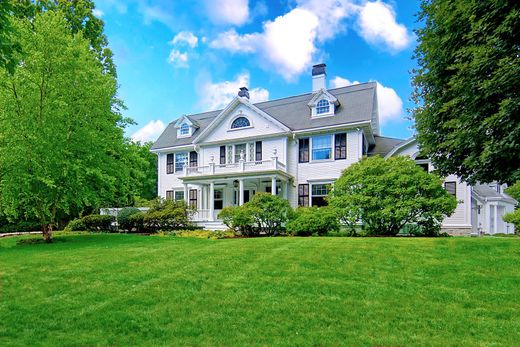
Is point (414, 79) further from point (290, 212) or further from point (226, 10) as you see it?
point (290, 212)

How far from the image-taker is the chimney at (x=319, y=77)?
24078 mm

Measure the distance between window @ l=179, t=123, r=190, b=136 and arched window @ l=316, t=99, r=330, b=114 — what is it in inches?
414

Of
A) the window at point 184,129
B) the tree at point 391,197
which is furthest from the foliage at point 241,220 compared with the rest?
the window at point 184,129

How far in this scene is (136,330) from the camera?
466 cm

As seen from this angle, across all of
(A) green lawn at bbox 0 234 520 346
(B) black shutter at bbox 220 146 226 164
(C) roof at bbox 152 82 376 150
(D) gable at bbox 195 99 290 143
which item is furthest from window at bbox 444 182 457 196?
(B) black shutter at bbox 220 146 226 164

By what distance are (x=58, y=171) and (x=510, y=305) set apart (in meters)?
15.0

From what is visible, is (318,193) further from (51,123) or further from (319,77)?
(51,123)

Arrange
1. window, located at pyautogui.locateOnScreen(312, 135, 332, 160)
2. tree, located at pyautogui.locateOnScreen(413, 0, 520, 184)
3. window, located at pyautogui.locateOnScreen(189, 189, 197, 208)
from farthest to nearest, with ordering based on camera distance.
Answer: window, located at pyautogui.locateOnScreen(189, 189, 197, 208) < window, located at pyautogui.locateOnScreen(312, 135, 332, 160) < tree, located at pyautogui.locateOnScreen(413, 0, 520, 184)

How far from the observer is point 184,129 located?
1060 inches

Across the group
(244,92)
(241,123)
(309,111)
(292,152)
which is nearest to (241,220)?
(292,152)

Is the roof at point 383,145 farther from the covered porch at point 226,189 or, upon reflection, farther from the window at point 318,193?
the covered porch at point 226,189

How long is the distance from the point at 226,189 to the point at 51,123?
485 inches

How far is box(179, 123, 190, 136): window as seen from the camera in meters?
26.8

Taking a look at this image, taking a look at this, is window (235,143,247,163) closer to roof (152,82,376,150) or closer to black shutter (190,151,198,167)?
roof (152,82,376,150)
